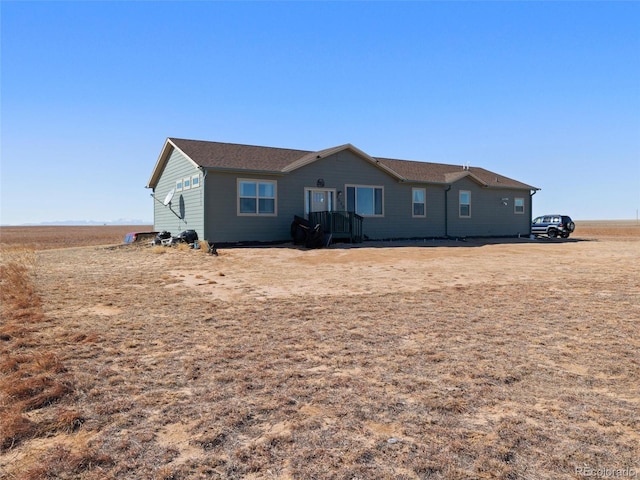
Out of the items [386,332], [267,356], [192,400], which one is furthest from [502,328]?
[192,400]

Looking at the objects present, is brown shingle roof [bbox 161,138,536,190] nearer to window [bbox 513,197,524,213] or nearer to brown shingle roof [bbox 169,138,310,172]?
brown shingle roof [bbox 169,138,310,172]

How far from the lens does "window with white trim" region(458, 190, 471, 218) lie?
2405cm

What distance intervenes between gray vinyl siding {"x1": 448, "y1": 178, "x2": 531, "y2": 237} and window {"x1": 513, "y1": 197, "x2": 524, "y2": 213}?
19 cm

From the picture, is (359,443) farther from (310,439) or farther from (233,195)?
(233,195)

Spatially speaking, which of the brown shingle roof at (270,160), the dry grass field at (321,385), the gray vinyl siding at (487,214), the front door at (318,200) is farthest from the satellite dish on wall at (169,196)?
the gray vinyl siding at (487,214)

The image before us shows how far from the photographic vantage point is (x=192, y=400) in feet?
10.7

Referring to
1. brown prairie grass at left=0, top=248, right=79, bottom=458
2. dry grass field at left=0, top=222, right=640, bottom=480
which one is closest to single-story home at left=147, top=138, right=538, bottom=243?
dry grass field at left=0, top=222, right=640, bottom=480

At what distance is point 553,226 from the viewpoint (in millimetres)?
28031

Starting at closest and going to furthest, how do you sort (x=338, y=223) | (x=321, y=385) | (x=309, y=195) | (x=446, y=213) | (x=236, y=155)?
(x=321, y=385)
(x=338, y=223)
(x=236, y=155)
(x=309, y=195)
(x=446, y=213)

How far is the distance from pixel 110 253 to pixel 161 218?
6.11 m

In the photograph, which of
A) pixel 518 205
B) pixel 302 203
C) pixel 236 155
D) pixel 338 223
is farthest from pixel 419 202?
pixel 236 155

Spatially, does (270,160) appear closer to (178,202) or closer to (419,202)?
(178,202)

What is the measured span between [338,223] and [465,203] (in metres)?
9.46

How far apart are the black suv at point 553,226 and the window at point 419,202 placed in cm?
1047
